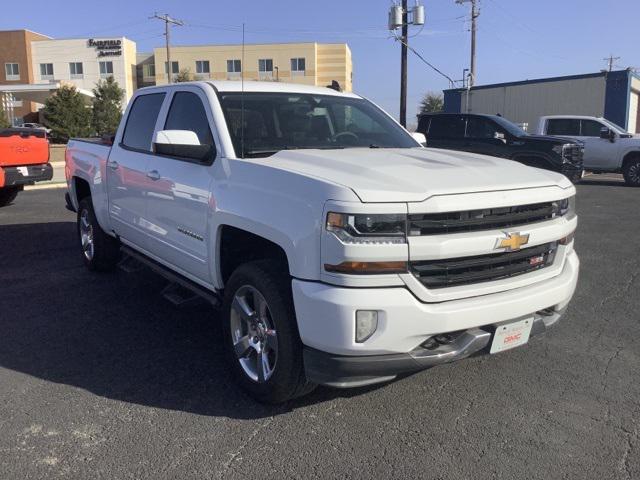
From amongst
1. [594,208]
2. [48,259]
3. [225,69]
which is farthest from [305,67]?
[48,259]

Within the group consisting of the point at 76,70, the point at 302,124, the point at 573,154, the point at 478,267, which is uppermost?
the point at 76,70

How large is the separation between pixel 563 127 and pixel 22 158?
14.4 m

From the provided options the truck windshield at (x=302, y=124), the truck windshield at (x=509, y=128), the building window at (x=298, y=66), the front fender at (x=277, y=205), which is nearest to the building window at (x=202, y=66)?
the building window at (x=298, y=66)

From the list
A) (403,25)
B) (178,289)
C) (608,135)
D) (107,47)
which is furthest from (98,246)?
(107,47)

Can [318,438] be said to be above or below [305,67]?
below

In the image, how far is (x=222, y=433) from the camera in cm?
323

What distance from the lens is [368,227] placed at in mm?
2879

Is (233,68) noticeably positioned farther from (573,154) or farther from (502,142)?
(573,154)

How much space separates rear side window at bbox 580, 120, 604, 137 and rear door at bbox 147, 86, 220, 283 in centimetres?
1563

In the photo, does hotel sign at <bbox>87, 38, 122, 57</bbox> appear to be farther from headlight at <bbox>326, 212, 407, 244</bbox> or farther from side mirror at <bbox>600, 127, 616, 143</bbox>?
headlight at <bbox>326, 212, 407, 244</bbox>

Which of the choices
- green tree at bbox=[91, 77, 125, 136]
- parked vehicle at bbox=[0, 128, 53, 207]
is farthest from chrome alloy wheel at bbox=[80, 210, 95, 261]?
green tree at bbox=[91, 77, 125, 136]

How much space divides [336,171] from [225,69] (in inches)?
2732

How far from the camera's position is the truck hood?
2969 mm

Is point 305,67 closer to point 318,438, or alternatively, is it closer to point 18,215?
point 18,215
